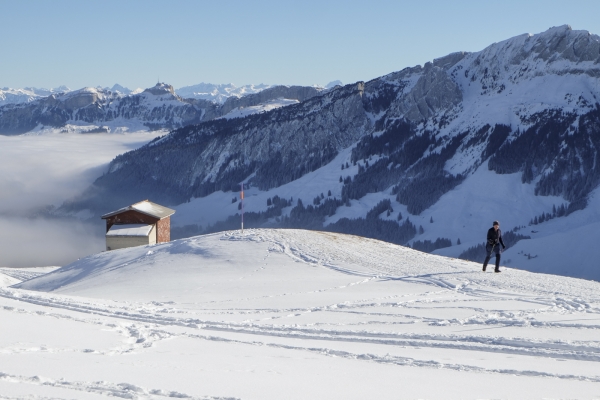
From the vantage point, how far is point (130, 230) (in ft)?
160

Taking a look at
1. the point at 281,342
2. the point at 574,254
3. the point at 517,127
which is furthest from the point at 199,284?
the point at 517,127

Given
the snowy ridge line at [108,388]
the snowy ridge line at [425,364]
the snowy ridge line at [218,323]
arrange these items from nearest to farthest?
the snowy ridge line at [108,388] < the snowy ridge line at [425,364] < the snowy ridge line at [218,323]

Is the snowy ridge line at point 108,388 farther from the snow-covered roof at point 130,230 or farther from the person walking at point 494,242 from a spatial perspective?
the snow-covered roof at point 130,230

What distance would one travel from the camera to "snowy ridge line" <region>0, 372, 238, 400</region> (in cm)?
967

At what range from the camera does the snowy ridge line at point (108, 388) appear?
9.67 m

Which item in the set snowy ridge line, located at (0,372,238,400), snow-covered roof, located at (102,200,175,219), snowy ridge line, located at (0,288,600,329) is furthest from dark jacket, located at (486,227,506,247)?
snow-covered roof, located at (102,200,175,219)

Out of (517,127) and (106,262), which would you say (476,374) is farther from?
(517,127)

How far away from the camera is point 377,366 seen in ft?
40.8

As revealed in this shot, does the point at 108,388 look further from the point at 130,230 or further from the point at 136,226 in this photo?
the point at 136,226

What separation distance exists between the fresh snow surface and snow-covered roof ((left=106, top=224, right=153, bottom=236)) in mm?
18063

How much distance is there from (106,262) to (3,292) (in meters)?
9.71

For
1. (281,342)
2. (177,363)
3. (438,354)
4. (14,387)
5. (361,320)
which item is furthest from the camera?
(361,320)

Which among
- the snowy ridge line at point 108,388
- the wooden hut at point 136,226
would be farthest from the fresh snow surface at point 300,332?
the wooden hut at point 136,226

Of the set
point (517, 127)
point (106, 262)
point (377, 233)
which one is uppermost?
point (517, 127)
